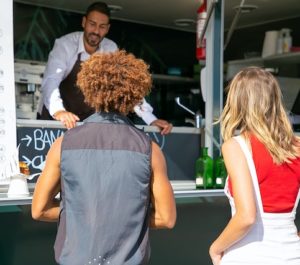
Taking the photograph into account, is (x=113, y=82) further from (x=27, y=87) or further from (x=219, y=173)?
(x=27, y=87)

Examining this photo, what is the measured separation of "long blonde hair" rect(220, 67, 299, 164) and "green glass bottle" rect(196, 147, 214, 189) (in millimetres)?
1684

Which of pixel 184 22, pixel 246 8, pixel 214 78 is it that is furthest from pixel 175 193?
pixel 184 22

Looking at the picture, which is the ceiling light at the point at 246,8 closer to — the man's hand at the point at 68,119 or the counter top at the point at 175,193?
the counter top at the point at 175,193

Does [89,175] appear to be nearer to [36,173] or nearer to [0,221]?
[0,221]

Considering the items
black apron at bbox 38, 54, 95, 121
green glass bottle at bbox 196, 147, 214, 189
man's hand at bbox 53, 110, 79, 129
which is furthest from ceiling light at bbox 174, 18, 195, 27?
man's hand at bbox 53, 110, 79, 129

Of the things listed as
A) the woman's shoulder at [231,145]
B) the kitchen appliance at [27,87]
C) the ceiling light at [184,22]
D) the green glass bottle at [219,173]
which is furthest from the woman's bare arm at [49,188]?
the ceiling light at [184,22]

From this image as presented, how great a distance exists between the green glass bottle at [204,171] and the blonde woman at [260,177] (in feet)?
5.48

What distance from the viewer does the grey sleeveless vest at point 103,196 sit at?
1.77 m

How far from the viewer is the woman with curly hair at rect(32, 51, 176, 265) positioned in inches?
69.9

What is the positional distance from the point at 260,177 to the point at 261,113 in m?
0.20

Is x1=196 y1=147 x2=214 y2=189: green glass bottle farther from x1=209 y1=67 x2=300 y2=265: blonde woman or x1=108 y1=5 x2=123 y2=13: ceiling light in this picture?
x1=108 y1=5 x2=123 y2=13: ceiling light

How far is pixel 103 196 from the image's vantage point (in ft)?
5.81

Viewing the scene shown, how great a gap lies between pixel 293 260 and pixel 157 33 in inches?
189

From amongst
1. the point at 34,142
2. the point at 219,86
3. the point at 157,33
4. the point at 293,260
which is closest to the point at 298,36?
the point at 157,33
